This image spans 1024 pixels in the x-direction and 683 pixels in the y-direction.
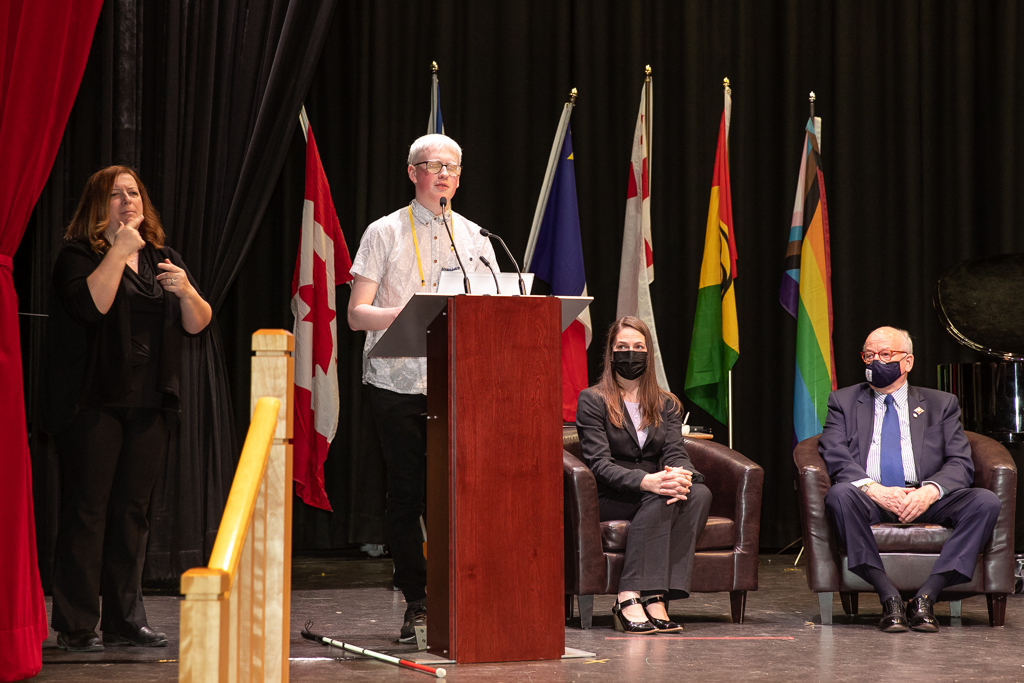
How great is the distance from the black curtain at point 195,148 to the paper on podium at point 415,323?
149cm

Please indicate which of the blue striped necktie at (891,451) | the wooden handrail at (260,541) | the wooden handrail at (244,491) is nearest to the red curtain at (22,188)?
the wooden handrail at (260,541)

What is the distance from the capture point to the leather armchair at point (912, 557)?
148 inches

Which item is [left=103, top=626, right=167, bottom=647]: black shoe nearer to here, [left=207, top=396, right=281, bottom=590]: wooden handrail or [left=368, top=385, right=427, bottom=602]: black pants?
[left=368, top=385, right=427, bottom=602]: black pants

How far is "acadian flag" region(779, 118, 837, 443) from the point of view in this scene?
539cm

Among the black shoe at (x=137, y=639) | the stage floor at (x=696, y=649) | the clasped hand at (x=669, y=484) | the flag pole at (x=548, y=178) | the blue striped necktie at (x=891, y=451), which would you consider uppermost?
the flag pole at (x=548, y=178)

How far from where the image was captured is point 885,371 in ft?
13.5

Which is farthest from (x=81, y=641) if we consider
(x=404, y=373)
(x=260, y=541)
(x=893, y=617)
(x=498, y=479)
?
(x=893, y=617)

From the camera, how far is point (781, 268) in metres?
5.90

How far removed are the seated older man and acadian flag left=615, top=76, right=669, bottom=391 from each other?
1410 millimetres

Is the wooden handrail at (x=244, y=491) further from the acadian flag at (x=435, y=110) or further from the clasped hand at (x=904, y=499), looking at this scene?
the acadian flag at (x=435, y=110)

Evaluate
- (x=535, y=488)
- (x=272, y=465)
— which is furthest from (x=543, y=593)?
(x=272, y=465)

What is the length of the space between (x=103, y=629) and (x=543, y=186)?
3028 millimetres

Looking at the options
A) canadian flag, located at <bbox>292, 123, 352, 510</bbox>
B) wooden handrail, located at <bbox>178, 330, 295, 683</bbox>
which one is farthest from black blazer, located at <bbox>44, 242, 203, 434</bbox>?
canadian flag, located at <bbox>292, 123, 352, 510</bbox>

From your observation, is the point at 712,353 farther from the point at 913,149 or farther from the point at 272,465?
the point at 272,465
